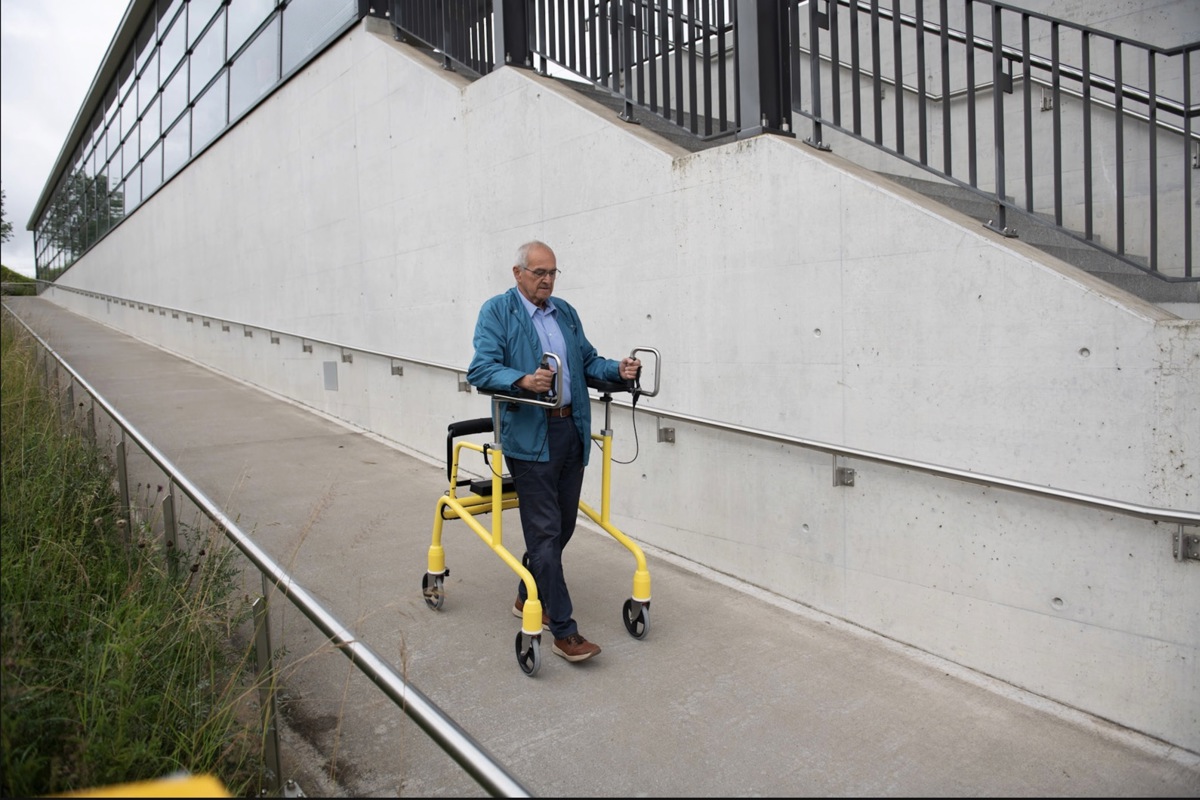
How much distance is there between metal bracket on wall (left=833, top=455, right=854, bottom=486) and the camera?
4098 millimetres

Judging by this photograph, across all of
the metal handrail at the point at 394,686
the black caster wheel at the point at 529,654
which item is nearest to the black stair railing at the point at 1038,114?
the black caster wheel at the point at 529,654

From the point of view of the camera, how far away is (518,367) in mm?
3762

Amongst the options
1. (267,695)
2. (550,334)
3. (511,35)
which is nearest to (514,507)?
(550,334)

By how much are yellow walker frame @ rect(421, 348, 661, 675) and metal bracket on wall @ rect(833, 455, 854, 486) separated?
0.95 meters

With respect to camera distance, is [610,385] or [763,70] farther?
[763,70]

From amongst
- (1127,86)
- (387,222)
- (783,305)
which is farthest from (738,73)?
(387,222)

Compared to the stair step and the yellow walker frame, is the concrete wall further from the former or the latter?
the yellow walker frame

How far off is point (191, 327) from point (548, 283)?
45.0 feet

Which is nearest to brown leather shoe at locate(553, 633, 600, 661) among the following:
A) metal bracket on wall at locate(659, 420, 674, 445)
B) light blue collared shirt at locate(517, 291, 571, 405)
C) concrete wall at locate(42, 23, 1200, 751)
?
light blue collared shirt at locate(517, 291, 571, 405)

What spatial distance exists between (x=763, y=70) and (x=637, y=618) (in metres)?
2.96

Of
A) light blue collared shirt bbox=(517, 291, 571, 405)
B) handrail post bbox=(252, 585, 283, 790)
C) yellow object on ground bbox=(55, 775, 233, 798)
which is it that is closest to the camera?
yellow object on ground bbox=(55, 775, 233, 798)

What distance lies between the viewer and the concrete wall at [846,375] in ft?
10.3

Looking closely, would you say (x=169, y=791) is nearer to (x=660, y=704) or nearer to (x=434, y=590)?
(x=660, y=704)

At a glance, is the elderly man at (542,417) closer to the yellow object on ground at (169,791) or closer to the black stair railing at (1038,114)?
the black stair railing at (1038,114)
